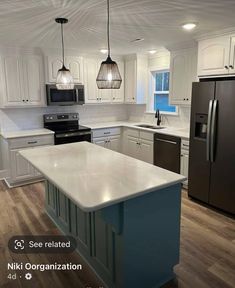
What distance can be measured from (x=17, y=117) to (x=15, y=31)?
5.83 feet

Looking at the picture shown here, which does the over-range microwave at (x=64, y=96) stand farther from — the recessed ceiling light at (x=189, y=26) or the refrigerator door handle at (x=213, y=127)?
the refrigerator door handle at (x=213, y=127)

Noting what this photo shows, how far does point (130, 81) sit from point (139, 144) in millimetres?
1481

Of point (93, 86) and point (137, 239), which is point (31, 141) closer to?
point (93, 86)

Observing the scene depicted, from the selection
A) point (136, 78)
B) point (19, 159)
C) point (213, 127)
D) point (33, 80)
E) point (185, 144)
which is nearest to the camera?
point (213, 127)

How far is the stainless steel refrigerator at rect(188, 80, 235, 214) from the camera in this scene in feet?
9.53

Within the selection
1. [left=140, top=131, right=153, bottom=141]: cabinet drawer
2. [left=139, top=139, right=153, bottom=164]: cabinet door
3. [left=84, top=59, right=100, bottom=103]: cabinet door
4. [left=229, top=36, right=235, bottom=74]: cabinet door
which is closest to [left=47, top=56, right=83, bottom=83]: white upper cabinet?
[left=84, top=59, right=100, bottom=103]: cabinet door

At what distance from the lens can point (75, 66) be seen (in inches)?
184

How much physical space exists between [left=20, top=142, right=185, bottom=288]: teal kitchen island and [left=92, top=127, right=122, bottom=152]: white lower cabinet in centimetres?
251

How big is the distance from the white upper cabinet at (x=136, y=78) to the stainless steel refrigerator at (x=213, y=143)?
2.03 metres

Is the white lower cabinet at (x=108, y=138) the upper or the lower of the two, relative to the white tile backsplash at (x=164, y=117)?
lower

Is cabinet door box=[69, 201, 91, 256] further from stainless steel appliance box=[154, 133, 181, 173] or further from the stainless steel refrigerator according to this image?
stainless steel appliance box=[154, 133, 181, 173]

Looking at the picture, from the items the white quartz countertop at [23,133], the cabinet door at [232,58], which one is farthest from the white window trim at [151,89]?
the white quartz countertop at [23,133]

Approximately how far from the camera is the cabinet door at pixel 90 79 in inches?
192

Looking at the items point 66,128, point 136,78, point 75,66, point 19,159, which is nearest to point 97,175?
point 19,159
